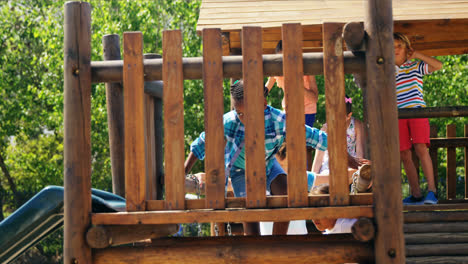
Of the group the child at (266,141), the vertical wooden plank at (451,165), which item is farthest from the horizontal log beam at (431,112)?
the vertical wooden plank at (451,165)

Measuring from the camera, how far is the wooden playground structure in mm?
3148

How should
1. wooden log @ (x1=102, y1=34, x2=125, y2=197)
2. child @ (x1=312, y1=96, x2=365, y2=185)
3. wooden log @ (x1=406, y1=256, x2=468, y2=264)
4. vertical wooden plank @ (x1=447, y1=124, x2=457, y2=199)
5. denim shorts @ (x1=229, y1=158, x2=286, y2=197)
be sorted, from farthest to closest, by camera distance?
vertical wooden plank @ (x1=447, y1=124, x2=457, y2=199), child @ (x1=312, y1=96, x2=365, y2=185), wooden log @ (x1=102, y1=34, x2=125, y2=197), denim shorts @ (x1=229, y1=158, x2=286, y2=197), wooden log @ (x1=406, y1=256, x2=468, y2=264)

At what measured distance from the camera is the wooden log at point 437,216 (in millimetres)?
4566

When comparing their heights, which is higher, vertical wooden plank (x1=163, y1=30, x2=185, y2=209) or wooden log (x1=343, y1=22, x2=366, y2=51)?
wooden log (x1=343, y1=22, x2=366, y2=51)

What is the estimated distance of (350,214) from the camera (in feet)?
10.3

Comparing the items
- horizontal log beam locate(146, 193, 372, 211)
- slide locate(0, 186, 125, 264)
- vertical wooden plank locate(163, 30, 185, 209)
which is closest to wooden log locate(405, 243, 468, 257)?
horizontal log beam locate(146, 193, 372, 211)

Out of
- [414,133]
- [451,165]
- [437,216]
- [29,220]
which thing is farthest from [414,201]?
[29,220]

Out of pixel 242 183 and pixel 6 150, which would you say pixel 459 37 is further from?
pixel 6 150

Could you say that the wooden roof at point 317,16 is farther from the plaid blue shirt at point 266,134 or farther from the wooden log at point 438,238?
the wooden log at point 438,238

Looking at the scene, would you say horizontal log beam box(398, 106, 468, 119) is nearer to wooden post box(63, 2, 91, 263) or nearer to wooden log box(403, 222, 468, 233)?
wooden log box(403, 222, 468, 233)

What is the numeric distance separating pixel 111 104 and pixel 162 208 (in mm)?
1561

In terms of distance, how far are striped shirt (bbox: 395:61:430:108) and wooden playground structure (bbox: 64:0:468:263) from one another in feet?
7.40

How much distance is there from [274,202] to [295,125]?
40cm

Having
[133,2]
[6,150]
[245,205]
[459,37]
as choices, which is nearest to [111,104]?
[245,205]
